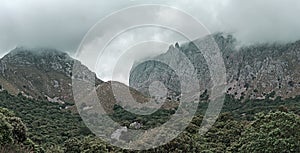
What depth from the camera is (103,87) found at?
529ft

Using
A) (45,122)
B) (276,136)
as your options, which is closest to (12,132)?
(276,136)

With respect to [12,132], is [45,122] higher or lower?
higher

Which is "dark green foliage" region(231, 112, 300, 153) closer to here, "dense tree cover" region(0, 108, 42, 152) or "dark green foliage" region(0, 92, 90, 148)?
"dense tree cover" region(0, 108, 42, 152)

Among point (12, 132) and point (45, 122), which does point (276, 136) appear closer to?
point (12, 132)

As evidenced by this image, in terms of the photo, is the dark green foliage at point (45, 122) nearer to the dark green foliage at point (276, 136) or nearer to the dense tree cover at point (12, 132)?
the dense tree cover at point (12, 132)

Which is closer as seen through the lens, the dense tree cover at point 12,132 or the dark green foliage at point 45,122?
the dense tree cover at point 12,132

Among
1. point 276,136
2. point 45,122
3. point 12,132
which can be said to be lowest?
point 276,136

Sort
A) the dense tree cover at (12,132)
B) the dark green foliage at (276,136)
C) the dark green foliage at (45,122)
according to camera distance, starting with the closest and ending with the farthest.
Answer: the dark green foliage at (276,136)
the dense tree cover at (12,132)
the dark green foliage at (45,122)

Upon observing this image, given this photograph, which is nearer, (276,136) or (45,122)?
(276,136)

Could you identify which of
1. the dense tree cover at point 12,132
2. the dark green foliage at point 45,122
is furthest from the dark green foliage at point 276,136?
the dark green foliage at point 45,122

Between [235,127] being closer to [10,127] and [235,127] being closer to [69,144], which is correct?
[69,144]

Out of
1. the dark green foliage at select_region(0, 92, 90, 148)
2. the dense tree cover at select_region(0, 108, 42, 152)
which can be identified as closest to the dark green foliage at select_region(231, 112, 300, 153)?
the dense tree cover at select_region(0, 108, 42, 152)

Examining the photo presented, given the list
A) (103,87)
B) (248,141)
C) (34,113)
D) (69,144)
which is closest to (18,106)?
(34,113)

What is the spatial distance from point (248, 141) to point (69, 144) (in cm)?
2437
